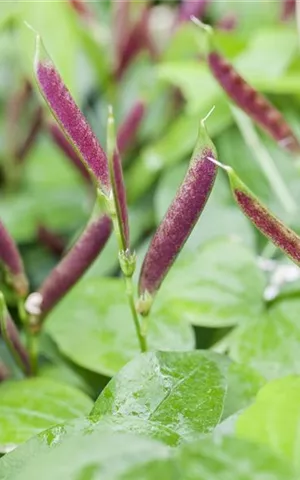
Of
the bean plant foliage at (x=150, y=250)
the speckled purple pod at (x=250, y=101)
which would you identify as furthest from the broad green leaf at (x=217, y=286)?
the speckled purple pod at (x=250, y=101)

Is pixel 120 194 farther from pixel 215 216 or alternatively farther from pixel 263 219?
pixel 215 216

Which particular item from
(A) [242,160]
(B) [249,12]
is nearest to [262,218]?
(A) [242,160]

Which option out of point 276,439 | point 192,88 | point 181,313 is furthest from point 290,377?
point 192,88

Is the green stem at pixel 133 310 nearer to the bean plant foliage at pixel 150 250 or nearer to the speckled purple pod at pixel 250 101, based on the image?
the bean plant foliage at pixel 150 250

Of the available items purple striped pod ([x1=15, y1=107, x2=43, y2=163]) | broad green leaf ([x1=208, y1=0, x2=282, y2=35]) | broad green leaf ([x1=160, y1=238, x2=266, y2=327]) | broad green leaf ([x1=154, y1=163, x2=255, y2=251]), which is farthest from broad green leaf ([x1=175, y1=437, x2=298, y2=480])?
broad green leaf ([x1=208, y1=0, x2=282, y2=35])

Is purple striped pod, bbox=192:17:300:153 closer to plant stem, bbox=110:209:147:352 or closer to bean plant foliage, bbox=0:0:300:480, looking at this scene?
bean plant foliage, bbox=0:0:300:480

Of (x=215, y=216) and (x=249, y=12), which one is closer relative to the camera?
(x=215, y=216)
